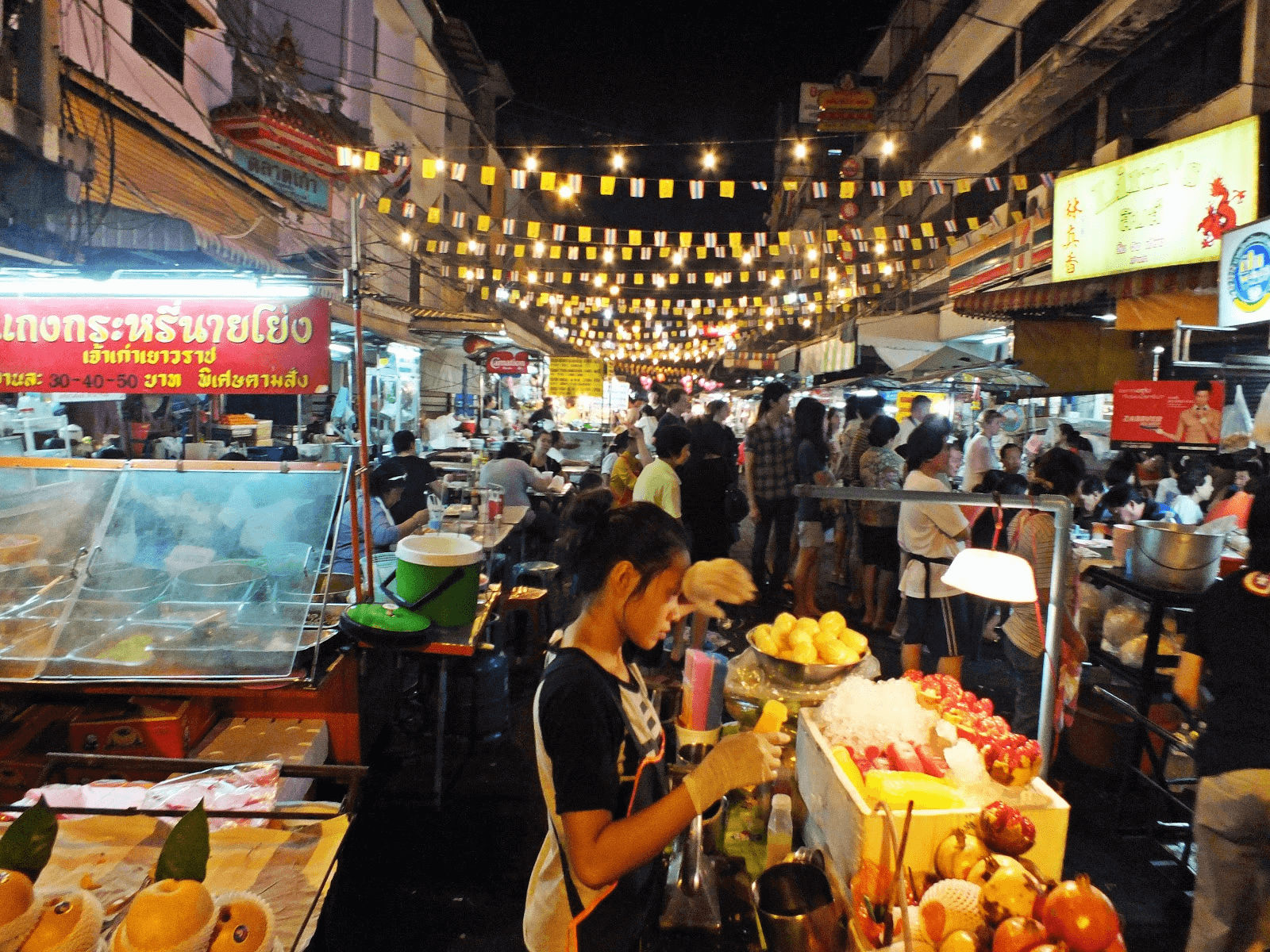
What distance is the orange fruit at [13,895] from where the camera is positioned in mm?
1628

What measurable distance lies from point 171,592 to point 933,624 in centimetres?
537

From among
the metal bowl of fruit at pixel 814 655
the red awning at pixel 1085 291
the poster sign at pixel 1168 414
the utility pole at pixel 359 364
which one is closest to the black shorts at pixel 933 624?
the metal bowl of fruit at pixel 814 655

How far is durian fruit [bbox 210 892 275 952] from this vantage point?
67.1 inches

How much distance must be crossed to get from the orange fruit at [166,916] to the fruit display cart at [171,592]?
2109 mm

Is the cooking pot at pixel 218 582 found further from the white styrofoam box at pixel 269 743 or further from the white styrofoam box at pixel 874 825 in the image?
the white styrofoam box at pixel 874 825

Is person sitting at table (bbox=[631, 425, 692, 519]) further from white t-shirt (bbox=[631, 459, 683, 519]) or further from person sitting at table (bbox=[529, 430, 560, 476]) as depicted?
person sitting at table (bbox=[529, 430, 560, 476])

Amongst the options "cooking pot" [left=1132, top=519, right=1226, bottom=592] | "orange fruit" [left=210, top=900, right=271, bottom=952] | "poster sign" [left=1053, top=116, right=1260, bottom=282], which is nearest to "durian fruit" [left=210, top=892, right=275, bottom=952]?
"orange fruit" [left=210, top=900, right=271, bottom=952]

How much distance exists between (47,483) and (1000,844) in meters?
5.06

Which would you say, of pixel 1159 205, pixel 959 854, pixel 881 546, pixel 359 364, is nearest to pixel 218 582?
pixel 359 364

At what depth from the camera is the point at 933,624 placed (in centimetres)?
584

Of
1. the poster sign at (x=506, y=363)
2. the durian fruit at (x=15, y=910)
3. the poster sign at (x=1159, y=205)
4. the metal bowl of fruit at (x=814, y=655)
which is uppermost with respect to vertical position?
the poster sign at (x=1159, y=205)

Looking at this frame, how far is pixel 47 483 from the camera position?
4.16 m

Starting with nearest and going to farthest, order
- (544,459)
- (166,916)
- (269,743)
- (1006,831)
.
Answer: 1. (166,916)
2. (1006,831)
3. (269,743)
4. (544,459)

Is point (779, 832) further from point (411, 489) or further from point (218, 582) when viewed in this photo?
point (411, 489)
